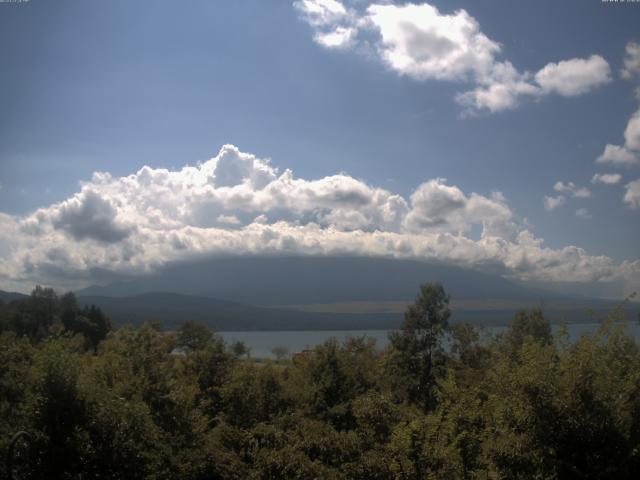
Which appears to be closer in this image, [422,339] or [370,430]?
[370,430]

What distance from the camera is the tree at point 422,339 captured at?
36.2 meters

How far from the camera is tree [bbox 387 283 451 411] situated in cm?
3616

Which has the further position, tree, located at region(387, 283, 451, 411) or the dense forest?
tree, located at region(387, 283, 451, 411)

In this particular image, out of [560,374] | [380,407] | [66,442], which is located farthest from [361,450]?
[66,442]

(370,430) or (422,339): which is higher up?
(370,430)

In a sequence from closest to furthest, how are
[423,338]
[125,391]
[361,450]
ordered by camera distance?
[361,450]
[125,391]
[423,338]

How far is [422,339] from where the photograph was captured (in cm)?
3703

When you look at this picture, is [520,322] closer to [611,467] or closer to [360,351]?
[360,351]

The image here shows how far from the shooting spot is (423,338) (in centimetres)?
3709

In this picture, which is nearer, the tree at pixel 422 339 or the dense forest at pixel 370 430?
the dense forest at pixel 370 430

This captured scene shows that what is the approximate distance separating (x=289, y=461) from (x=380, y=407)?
2858 mm

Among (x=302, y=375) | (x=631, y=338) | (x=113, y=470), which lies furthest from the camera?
(x=302, y=375)

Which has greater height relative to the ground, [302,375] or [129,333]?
[129,333]

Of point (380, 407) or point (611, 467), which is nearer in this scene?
point (611, 467)
